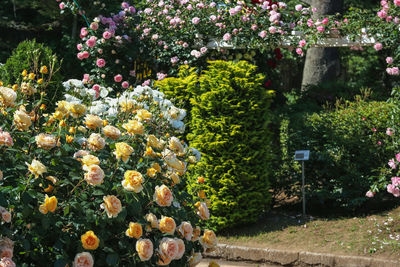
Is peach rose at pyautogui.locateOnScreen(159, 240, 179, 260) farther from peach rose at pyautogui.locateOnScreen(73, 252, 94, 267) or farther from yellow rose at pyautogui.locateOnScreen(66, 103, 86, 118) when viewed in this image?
yellow rose at pyautogui.locateOnScreen(66, 103, 86, 118)

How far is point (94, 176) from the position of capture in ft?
7.75

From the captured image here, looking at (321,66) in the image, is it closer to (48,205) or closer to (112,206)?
(112,206)

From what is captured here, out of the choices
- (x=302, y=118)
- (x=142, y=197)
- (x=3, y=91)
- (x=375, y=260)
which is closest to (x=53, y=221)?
(x=142, y=197)

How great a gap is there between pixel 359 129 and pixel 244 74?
156 cm

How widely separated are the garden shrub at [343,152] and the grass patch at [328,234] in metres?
0.40

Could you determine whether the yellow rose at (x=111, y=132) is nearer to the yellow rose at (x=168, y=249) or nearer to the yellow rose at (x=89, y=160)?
the yellow rose at (x=89, y=160)

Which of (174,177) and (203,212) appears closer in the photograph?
(174,177)

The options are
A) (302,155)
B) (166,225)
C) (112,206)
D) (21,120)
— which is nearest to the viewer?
(112,206)

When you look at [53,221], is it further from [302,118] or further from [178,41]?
[178,41]

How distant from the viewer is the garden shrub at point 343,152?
20.5ft

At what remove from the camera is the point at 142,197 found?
264cm

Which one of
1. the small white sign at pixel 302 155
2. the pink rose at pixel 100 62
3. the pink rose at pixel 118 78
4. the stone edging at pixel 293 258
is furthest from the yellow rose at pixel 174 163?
the pink rose at pixel 100 62

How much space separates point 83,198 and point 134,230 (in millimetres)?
279

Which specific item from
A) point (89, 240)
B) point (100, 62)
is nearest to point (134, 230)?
point (89, 240)
